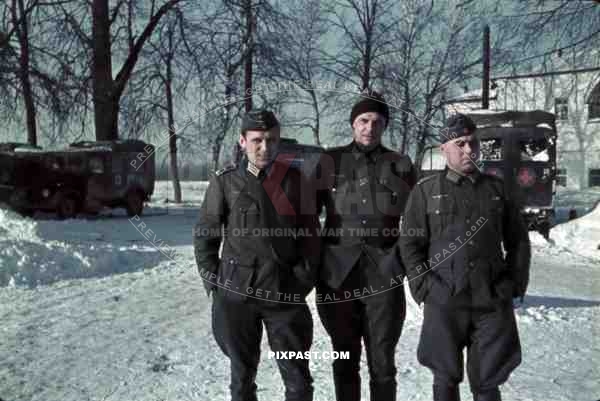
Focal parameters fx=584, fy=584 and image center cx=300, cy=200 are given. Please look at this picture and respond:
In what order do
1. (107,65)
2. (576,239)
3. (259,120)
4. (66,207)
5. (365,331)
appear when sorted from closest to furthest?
(259,120) → (365,331) → (107,65) → (576,239) → (66,207)

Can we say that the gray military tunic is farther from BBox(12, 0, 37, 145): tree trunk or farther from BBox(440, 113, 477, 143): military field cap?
BBox(12, 0, 37, 145): tree trunk

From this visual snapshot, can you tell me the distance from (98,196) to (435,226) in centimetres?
1118

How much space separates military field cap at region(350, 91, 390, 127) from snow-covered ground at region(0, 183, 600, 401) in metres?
0.85

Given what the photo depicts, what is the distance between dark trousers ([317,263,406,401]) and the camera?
2938 millimetres

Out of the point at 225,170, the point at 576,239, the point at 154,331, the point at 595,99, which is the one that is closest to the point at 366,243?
the point at 225,170

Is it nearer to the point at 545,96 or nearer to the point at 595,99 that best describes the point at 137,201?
the point at 545,96

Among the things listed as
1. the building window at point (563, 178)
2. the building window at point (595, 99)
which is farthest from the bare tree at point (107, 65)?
the building window at point (563, 178)

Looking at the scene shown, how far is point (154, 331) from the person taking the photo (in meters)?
4.76

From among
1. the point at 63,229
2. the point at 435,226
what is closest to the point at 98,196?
the point at 63,229

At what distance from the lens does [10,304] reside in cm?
581

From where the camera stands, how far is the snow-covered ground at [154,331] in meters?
3.47

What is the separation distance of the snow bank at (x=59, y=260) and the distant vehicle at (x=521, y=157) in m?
5.12

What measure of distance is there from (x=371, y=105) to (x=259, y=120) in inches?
21.6

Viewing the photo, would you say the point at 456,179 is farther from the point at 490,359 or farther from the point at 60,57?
the point at 60,57
